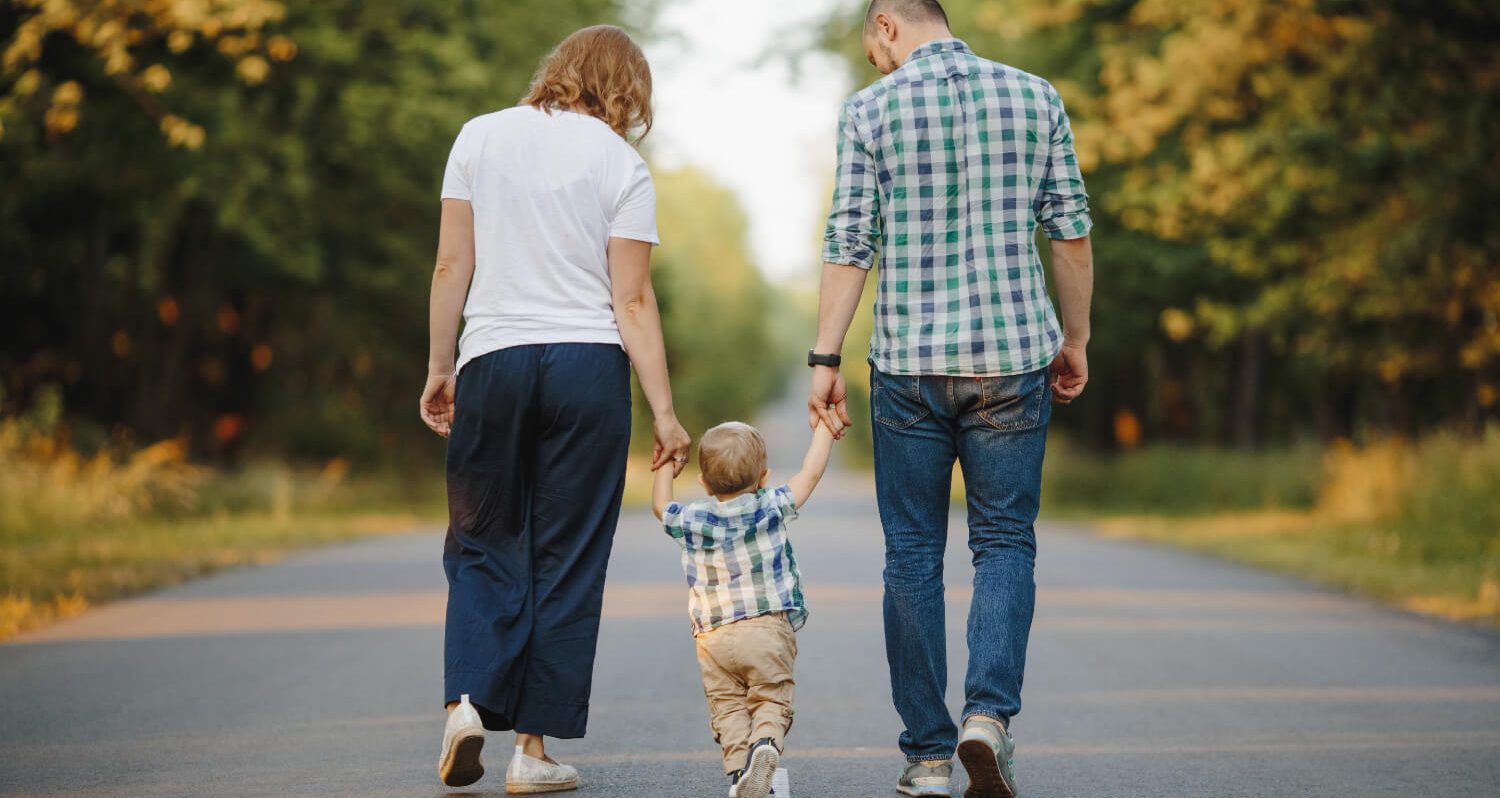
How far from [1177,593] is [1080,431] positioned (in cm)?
2479

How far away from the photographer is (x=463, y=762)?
476 centimetres

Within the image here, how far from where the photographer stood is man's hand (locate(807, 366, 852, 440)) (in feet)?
15.5

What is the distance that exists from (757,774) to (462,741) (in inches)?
31.8

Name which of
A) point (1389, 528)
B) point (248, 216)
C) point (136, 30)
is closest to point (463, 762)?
point (136, 30)

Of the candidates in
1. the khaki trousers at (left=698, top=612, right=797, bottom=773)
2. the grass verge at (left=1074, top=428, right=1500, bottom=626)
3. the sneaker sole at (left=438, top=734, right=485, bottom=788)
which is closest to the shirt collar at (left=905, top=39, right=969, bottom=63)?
the khaki trousers at (left=698, top=612, right=797, bottom=773)

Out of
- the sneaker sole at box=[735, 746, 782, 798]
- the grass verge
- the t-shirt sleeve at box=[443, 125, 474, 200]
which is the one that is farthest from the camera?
the grass verge

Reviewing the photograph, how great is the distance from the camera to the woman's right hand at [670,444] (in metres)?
4.86

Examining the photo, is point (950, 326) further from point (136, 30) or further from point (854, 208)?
point (136, 30)

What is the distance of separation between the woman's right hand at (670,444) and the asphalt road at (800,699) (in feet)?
3.09

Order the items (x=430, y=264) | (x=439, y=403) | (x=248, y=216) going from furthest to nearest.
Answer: (x=430, y=264) → (x=248, y=216) → (x=439, y=403)

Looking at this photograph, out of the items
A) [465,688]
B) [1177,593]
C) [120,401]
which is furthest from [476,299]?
[120,401]

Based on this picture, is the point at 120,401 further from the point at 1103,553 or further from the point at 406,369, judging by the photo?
the point at 1103,553

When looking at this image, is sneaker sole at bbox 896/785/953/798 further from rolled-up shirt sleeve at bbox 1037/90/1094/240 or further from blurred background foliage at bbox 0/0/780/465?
blurred background foliage at bbox 0/0/780/465

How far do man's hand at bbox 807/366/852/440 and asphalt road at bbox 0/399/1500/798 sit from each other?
1.07 meters
